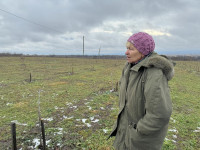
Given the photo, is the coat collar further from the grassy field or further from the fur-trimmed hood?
the grassy field

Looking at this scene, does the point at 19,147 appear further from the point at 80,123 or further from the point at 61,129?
the point at 80,123

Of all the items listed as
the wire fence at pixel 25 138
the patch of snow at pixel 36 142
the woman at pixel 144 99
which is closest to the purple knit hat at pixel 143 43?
the woman at pixel 144 99

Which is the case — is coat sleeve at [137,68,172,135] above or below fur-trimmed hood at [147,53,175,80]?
below

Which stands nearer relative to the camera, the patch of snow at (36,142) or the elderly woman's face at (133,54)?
the elderly woman's face at (133,54)

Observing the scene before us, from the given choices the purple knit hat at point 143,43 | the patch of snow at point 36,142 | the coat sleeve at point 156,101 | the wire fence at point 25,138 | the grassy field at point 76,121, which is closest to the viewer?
the coat sleeve at point 156,101

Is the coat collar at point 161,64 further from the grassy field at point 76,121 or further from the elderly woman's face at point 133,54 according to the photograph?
the grassy field at point 76,121

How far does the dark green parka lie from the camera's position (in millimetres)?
1606

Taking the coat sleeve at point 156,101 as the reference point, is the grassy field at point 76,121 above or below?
below

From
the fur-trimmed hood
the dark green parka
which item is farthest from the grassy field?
the fur-trimmed hood

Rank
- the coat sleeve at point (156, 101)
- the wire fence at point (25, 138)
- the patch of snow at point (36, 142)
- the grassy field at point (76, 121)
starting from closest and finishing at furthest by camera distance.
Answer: the coat sleeve at point (156, 101)
the wire fence at point (25, 138)
the patch of snow at point (36, 142)
the grassy field at point (76, 121)

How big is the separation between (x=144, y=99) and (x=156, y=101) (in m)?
0.20

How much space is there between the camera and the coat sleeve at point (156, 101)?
5.21 feet

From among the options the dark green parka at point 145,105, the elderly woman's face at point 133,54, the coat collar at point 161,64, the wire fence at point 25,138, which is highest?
the elderly woman's face at point 133,54

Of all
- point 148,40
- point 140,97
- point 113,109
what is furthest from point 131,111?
point 113,109
